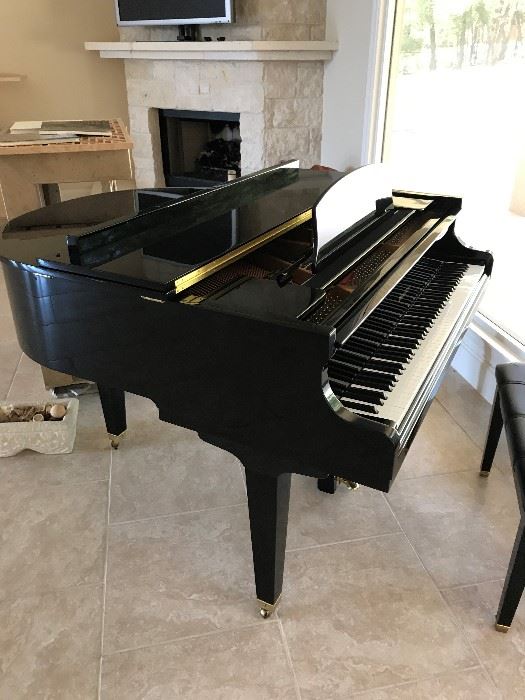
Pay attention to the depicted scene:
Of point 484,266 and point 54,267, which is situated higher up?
point 54,267

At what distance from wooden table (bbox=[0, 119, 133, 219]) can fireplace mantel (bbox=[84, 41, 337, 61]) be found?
1638mm

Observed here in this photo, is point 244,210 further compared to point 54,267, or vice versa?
point 244,210

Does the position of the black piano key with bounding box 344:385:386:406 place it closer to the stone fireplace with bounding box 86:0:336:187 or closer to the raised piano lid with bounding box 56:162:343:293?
the raised piano lid with bounding box 56:162:343:293

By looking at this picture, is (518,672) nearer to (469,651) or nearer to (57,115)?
(469,651)

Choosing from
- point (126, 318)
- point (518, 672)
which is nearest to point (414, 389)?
point (126, 318)

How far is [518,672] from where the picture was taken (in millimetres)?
1385

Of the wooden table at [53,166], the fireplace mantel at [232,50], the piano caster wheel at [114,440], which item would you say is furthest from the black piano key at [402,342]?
the fireplace mantel at [232,50]

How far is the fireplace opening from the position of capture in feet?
16.0

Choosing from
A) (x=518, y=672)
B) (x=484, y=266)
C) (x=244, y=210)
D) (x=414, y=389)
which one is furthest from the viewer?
(x=484, y=266)

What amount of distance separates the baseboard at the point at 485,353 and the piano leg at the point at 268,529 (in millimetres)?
1381

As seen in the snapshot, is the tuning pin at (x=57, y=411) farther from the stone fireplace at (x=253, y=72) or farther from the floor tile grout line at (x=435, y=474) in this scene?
the stone fireplace at (x=253, y=72)

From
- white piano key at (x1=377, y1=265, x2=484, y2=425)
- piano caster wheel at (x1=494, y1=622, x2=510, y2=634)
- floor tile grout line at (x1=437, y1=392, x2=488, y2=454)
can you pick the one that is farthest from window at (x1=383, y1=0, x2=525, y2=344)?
piano caster wheel at (x1=494, y1=622, x2=510, y2=634)

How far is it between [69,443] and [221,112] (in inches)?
126

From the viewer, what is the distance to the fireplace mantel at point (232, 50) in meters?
3.79
